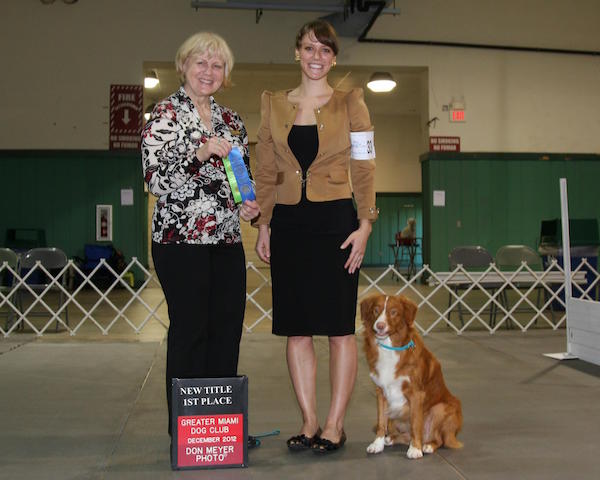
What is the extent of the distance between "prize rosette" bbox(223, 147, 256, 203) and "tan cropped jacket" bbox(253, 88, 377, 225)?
0.19 metres

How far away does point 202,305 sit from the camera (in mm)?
2102

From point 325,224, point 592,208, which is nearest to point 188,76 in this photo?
point 325,224

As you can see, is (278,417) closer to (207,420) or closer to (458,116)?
(207,420)

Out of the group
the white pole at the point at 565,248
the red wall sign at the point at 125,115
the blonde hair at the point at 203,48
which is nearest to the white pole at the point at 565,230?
the white pole at the point at 565,248

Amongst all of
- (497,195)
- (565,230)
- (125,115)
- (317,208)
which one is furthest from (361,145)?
(497,195)

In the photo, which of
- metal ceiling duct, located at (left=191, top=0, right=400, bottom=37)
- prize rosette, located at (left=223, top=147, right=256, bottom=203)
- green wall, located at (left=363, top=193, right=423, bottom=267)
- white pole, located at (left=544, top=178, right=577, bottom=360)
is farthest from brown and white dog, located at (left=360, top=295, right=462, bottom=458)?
green wall, located at (left=363, top=193, right=423, bottom=267)

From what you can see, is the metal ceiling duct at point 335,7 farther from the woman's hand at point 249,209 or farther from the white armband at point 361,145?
the woman's hand at point 249,209

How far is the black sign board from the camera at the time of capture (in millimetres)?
2043

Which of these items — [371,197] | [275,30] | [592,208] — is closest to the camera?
[371,197]

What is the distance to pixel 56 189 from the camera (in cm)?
977

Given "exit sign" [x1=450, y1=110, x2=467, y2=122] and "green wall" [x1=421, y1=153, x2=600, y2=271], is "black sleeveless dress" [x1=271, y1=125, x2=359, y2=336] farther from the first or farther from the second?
"exit sign" [x1=450, y1=110, x2=467, y2=122]

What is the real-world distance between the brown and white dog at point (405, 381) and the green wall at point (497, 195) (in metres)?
7.72

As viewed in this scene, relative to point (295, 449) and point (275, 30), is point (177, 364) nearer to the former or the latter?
point (295, 449)

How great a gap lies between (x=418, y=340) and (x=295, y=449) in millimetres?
562
